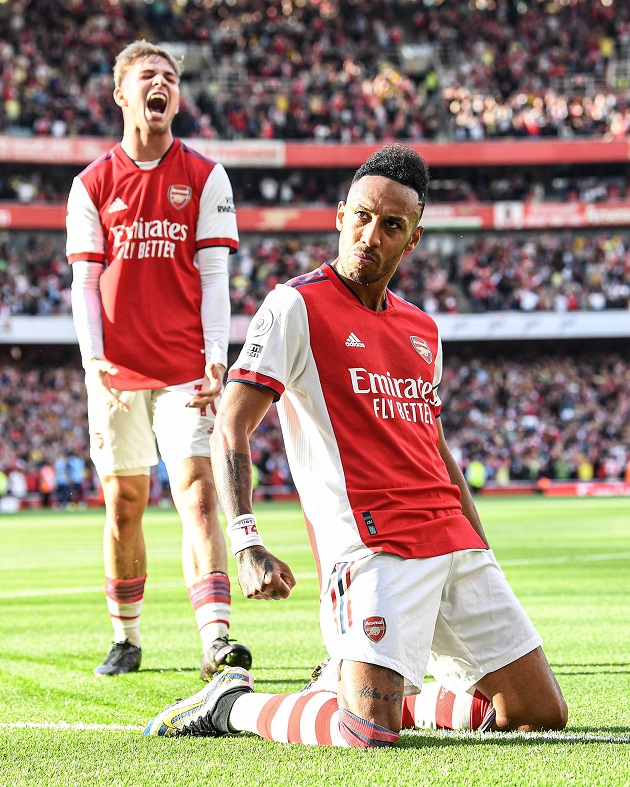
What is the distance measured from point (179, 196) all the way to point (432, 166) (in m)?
35.3

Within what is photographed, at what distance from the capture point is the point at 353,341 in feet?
13.1

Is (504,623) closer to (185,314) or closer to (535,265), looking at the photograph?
(185,314)

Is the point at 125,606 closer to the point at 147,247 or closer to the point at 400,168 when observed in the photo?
the point at 147,247

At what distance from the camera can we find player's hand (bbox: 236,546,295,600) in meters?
3.29

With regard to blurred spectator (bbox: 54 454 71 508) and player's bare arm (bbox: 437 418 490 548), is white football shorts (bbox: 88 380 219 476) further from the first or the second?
blurred spectator (bbox: 54 454 71 508)

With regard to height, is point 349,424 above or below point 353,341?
below

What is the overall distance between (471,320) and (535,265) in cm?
356

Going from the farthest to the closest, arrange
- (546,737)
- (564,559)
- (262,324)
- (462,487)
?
1. (564,559)
2. (462,487)
3. (262,324)
4. (546,737)

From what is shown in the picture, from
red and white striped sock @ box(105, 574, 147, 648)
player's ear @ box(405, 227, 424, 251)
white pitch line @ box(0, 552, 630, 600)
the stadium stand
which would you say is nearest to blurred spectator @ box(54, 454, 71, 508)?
the stadium stand

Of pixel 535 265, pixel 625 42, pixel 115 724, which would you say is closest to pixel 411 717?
pixel 115 724

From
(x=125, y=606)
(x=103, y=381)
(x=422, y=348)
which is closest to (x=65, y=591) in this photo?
(x=125, y=606)

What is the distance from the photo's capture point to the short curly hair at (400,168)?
404 centimetres

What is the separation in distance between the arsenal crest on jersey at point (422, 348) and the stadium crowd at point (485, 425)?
2665 centimetres

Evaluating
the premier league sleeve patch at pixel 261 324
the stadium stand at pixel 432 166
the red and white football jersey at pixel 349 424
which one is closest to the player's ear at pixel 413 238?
the red and white football jersey at pixel 349 424
